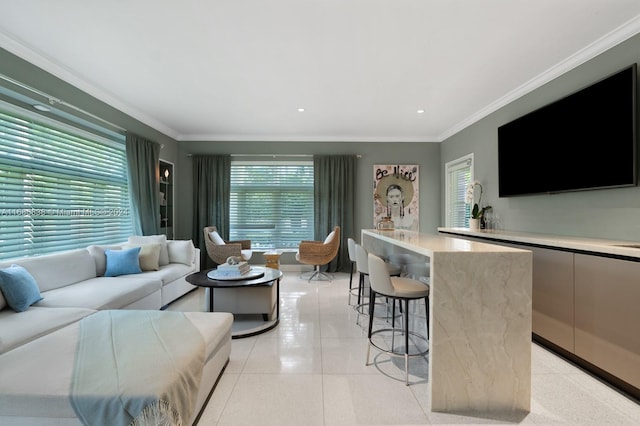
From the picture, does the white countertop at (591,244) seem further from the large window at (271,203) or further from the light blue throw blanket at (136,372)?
the large window at (271,203)

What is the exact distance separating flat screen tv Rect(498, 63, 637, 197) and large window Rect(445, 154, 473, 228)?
1.21 metres

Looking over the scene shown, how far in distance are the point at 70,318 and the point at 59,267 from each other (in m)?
0.98

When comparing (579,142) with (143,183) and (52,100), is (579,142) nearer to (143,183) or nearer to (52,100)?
(52,100)

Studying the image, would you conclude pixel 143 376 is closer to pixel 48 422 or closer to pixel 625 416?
pixel 48 422

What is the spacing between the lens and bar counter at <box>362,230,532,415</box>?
5.38 ft

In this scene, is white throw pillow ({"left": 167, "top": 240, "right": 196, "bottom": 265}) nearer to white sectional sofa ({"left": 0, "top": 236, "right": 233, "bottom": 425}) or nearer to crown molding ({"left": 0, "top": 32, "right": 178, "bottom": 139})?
white sectional sofa ({"left": 0, "top": 236, "right": 233, "bottom": 425})

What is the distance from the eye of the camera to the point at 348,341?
2.61 metres

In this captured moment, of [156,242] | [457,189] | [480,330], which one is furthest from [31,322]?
[457,189]

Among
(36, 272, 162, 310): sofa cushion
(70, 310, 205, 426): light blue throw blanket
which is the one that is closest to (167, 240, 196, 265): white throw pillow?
(36, 272, 162, 310): sofa cushion

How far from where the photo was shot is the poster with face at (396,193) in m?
5.69

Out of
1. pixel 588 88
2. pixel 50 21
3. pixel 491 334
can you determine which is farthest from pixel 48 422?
pixel 588 88

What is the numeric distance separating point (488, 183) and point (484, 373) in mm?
3185

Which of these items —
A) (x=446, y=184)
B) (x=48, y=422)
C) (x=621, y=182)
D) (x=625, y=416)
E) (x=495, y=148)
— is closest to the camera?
(x=48, y=422)

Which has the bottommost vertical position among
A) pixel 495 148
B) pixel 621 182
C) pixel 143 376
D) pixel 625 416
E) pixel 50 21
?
pixel 625 416
